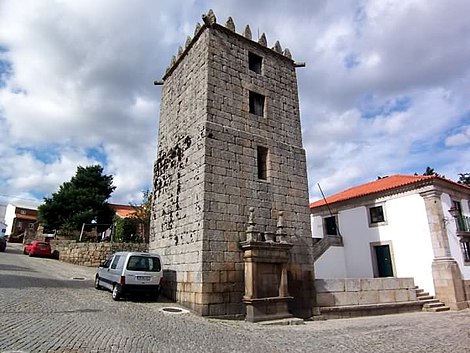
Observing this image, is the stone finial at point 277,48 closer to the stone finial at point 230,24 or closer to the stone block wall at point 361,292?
the stone finial at point 230,24

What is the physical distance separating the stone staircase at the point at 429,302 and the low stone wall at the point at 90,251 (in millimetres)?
13564

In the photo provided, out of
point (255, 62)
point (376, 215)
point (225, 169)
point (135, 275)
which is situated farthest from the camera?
point (376, 215)

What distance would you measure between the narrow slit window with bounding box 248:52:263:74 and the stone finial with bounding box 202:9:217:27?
5.89ft

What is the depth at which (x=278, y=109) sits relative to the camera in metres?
12.1

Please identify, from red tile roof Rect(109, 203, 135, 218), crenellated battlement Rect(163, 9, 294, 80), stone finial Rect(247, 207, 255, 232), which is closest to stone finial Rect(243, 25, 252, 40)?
crenellated battlement Rect(163, 9, 294, 80)

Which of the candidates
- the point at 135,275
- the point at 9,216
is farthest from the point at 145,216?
the point at 9,216

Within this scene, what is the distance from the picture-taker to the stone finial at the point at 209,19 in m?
11.0

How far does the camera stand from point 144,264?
9.63 meters

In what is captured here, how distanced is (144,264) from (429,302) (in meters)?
11.7

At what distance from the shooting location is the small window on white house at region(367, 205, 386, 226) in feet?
56.2

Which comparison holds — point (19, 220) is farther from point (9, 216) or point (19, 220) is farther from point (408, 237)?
point (408, 237)

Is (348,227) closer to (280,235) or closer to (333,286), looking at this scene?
(333,286)

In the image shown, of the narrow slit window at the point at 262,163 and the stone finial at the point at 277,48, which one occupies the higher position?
the stone finial at the point at 277,48

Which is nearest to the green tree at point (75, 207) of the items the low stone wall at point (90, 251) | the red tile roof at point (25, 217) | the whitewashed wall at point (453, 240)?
Result: the low stone wall at point (90, 251)
